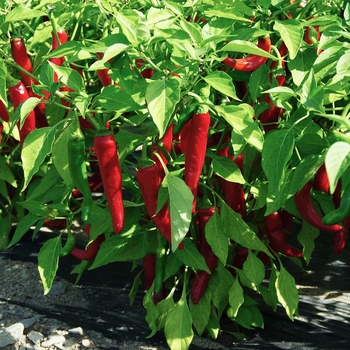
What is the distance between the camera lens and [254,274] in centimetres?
248

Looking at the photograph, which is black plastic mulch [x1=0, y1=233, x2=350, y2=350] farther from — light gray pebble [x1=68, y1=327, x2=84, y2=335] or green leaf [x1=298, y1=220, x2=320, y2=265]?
green leaf [x1=298, y1=220, x2=320, y2=265]

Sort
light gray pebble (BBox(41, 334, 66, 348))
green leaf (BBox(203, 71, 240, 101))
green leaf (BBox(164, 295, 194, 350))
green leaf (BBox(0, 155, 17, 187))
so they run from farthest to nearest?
1. green leaf (BBox(0, 155, 17, 187))
2. light gray pebble (BBox(41, 334, 66, 348))
3. green leaf (BBox(164, 295, 194, 350))
4. green leaf (BBox(203, 71, 240, 101))

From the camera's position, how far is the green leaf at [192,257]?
2363 millimetres

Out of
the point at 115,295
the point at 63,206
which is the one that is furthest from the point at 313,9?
the point at 115,295

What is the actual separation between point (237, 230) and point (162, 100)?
859 millimetres

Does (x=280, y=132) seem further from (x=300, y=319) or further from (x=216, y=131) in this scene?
(x=300, y=319)

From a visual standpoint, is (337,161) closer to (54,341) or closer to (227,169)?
(227,169)

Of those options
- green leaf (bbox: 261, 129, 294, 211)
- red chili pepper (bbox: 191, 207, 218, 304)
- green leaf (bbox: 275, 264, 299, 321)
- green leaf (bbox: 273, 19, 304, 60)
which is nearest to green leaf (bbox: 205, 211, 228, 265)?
red chili pepper (bbox: 191, 207, 218, 304)

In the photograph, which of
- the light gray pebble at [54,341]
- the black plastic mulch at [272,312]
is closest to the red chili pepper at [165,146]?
the black plastic mulch at [272,312]

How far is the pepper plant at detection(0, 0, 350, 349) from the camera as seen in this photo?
1770mm

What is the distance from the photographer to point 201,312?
2.62 metres

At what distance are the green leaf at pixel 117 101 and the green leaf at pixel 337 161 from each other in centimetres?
65

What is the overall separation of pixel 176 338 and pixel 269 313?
69 centimetres

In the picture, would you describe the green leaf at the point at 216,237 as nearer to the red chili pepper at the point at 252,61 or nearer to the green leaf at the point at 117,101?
the red chili pepper at the point at 252,61
